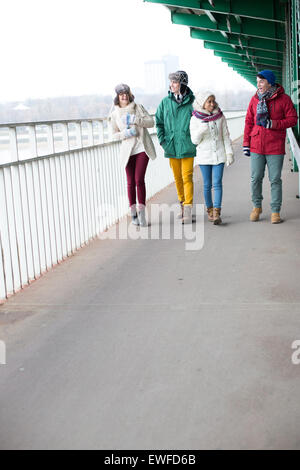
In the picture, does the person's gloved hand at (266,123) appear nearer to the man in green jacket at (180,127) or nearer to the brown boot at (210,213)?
the man in green jacket at (180,127)

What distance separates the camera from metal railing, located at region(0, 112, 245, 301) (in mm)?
5578

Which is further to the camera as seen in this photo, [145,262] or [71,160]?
[71,160]

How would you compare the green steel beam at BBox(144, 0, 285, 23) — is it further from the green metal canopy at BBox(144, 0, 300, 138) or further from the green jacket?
the green jacket

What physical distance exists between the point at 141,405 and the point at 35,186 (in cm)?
326

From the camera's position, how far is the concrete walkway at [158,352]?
3.10 metres

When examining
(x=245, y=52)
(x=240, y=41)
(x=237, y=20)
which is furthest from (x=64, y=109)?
(x=245, y=52)

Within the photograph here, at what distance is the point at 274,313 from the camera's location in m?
4.72

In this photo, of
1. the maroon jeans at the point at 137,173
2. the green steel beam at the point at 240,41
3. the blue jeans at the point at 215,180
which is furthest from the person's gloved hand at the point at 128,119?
the green steel beam at the point at 240,41

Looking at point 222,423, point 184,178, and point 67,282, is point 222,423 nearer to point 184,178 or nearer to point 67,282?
point 67,282

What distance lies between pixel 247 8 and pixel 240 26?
3668mm

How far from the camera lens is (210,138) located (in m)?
8.03

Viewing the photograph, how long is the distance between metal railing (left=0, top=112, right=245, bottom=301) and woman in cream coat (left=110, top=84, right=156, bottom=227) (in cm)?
33

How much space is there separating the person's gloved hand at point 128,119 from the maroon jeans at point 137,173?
39 centimetres

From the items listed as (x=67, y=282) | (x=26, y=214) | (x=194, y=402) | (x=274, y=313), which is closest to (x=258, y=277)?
(x=274, y=313)
